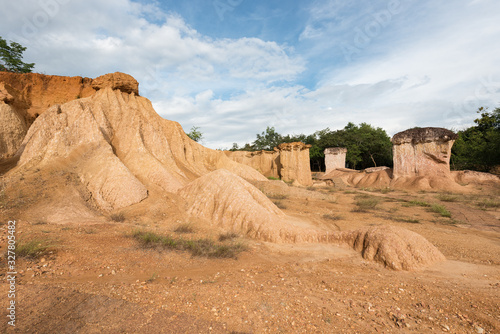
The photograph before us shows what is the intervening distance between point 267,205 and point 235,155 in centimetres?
2481

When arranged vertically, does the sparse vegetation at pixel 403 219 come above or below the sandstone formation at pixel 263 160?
below

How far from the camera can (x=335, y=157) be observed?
110 ft

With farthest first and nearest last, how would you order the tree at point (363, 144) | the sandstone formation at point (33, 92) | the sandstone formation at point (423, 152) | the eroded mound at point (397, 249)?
1. the tree at point (363, 144)
2. the sandstone formation at point (423, 152)
3. the sandstone formation at point (33, 92)
4. the eroded mound at point (397, 249)

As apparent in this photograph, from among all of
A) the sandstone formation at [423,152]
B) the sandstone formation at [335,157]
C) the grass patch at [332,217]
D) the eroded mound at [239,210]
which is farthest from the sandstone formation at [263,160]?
the eroded mound at [239,210]

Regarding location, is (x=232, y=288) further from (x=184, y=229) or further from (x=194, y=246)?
(x=184, y=229)

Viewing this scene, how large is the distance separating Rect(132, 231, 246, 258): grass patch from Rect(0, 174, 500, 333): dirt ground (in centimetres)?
17

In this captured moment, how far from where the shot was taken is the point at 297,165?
24.1 meters

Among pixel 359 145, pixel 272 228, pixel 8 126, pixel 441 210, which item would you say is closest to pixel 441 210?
pixel 441 210

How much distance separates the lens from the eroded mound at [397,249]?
4316mm

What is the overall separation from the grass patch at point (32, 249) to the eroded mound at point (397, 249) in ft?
19.7

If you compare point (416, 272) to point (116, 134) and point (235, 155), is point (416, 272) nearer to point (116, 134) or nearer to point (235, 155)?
point (116, 134)

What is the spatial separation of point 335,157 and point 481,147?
49.4 feet

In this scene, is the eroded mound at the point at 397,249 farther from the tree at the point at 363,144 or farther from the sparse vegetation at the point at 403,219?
the tree at the point at 363,144

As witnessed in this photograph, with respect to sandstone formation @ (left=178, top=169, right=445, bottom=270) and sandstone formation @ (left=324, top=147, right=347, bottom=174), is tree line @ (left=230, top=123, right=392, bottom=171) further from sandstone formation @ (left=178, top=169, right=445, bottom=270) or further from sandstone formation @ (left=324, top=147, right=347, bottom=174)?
sandstone formation @ (left=178, top=169, right=445, bottom=270)
